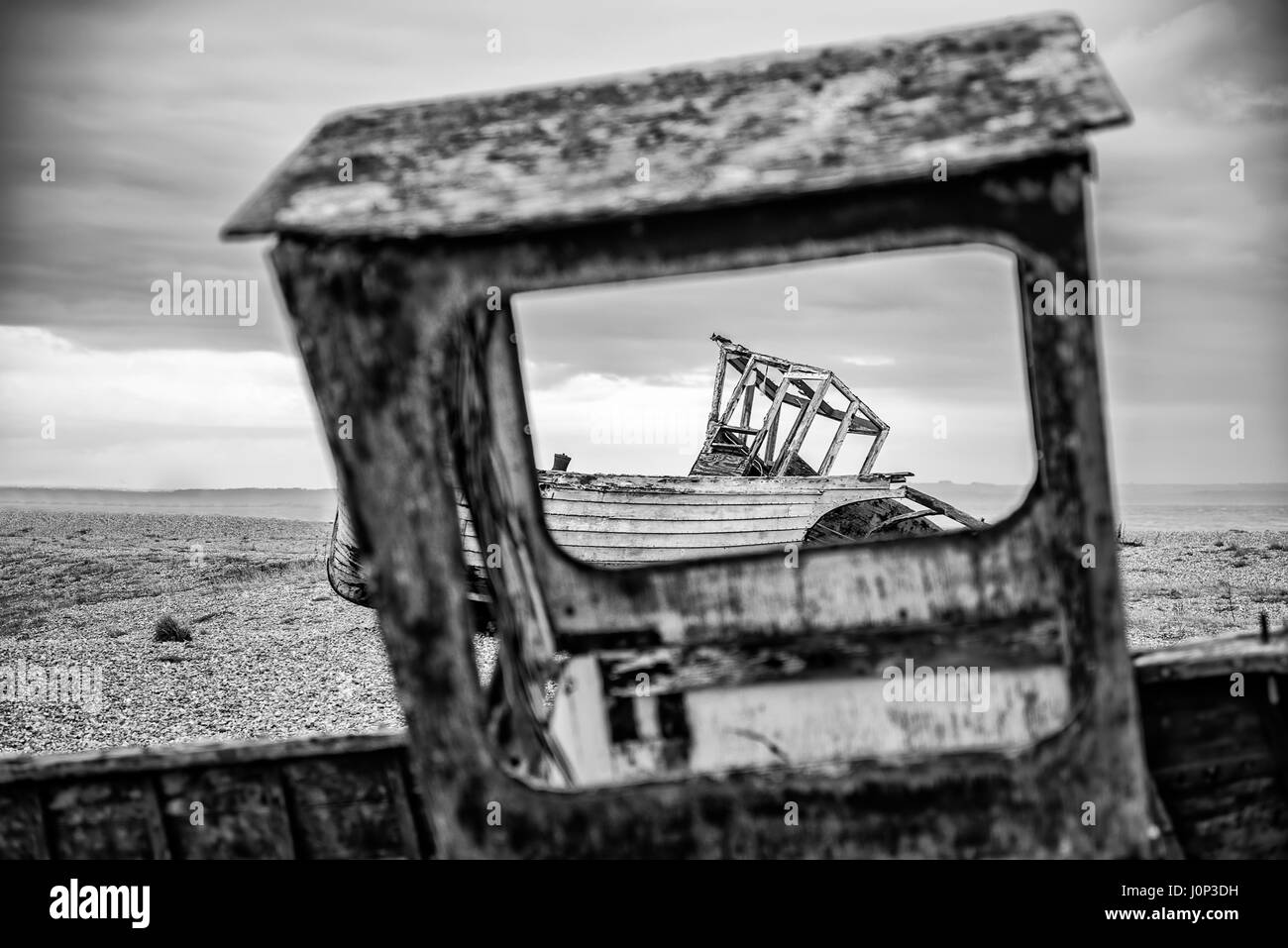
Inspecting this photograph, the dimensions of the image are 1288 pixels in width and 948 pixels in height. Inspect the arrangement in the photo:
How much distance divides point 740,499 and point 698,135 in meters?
10.0

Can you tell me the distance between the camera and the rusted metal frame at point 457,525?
77.5 inches

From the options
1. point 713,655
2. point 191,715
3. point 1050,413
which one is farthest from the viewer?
point 191,715

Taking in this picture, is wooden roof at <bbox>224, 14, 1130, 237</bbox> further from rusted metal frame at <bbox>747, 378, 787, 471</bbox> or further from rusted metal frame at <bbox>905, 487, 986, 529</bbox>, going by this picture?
rusted metal frame at <bbox>747, 378, 787, 471</bbox>

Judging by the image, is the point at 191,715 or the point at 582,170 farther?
the point at 191,715

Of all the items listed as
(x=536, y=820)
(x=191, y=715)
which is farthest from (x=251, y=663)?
(x=536, y=820)

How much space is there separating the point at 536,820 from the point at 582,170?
1.37 metres

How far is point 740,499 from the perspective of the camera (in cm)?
1210

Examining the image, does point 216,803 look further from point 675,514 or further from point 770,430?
point 770,430

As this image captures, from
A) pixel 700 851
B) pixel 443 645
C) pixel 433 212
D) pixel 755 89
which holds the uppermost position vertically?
pixel 755 89

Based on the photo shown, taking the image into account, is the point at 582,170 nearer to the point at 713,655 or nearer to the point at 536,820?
the point at 536,820

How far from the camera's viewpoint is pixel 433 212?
2043 millimetres

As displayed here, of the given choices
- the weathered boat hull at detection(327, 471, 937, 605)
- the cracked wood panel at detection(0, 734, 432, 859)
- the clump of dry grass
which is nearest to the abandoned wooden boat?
the weathered boat hull at detection(327, 471, 937, 605)

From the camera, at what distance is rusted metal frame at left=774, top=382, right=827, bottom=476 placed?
483 inches

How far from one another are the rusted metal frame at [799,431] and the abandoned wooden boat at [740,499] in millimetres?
14
